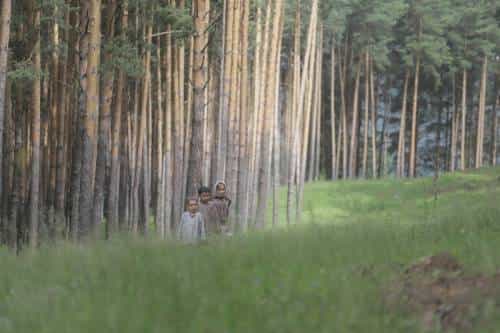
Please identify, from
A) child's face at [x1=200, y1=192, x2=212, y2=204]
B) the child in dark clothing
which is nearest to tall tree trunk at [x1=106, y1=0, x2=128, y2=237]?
the child in dark clothing

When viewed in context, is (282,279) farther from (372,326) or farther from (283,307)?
(372,326)

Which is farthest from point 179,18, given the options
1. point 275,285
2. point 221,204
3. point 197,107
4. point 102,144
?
point 275,285

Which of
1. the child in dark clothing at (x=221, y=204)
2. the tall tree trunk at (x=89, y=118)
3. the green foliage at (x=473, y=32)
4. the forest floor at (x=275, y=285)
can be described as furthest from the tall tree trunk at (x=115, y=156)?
the green foliage at (x=473, y=32)

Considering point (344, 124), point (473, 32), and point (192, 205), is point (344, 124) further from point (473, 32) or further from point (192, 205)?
point (192, 205)

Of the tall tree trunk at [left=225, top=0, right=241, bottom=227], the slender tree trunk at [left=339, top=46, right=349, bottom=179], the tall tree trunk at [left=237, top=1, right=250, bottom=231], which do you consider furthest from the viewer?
the slender tree trunk at [left=339, top=46, right=349, bottom=179]

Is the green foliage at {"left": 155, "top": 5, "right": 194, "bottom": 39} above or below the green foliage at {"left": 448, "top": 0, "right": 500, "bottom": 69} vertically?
below

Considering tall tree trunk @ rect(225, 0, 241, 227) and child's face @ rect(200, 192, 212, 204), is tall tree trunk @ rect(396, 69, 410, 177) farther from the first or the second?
child's face @ rect(200, 192, 212, 204)

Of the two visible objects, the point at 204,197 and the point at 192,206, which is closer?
the point at 192,206

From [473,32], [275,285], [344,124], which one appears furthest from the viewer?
[344,124]

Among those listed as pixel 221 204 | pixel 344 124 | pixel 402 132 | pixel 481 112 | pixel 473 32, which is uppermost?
pixel 473 32

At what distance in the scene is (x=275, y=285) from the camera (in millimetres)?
5676

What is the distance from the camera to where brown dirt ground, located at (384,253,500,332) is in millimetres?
4656

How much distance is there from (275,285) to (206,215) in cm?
577

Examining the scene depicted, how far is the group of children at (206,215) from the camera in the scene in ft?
32.9
